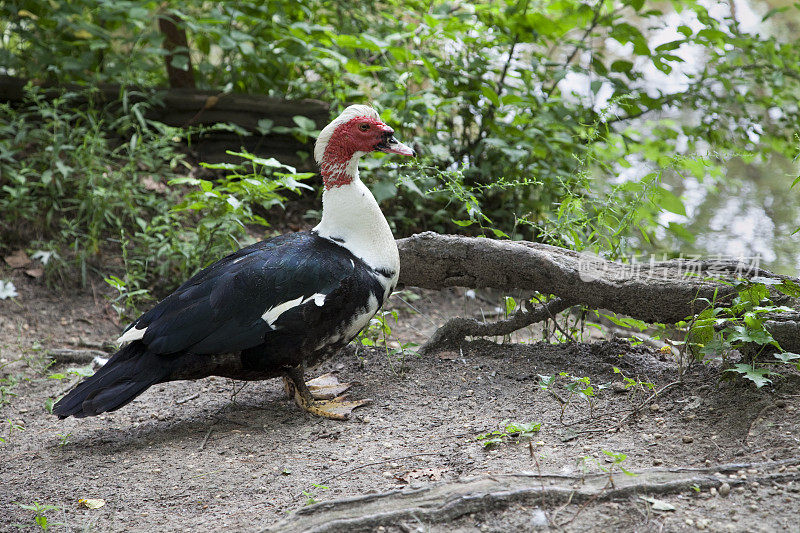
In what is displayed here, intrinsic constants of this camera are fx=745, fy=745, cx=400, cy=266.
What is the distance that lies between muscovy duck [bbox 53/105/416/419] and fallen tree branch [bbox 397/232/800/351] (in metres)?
0.35

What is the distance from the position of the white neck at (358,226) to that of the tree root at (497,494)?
1264mm

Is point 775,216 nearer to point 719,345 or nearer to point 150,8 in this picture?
point 719,345

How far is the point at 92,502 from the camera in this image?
2.55 meters

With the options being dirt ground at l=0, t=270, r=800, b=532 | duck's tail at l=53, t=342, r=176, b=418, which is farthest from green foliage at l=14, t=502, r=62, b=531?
Answer: duck's tail at l=53, t=342, r=176, b=418

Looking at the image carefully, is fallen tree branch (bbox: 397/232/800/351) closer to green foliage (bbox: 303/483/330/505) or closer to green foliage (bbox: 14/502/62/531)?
green foliage (bbox: 303/483/330/505)

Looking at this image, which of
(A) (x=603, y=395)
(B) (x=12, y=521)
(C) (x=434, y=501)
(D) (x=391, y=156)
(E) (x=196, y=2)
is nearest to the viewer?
(C) (x=434, y=501)

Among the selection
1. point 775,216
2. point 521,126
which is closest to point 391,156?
point 521,126

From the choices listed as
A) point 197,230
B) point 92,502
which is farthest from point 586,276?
point 197,230

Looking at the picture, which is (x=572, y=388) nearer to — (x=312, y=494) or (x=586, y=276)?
(x=586, y=276)

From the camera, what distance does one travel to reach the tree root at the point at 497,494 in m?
2.09

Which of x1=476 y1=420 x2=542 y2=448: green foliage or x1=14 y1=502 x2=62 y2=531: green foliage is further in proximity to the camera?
x1=476 y1=420 x2=542 y2=448: green foliage

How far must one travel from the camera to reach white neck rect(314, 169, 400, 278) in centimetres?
325

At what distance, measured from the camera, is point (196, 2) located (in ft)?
20.1

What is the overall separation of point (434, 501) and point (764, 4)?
989cm
